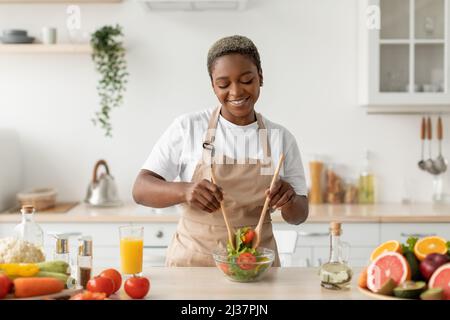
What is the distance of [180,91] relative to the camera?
13.0 feet

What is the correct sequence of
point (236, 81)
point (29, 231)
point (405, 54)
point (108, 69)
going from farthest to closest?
1. point (108, 69)
2. point (405, 54)
3. point (236, 81)
4. point (29, 231)

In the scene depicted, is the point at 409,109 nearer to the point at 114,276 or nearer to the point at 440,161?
the point at 440,161

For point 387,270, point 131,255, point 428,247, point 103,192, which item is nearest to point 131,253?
point 131,255

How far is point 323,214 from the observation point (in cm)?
353

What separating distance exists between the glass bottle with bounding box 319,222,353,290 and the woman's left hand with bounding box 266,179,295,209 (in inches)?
10.8

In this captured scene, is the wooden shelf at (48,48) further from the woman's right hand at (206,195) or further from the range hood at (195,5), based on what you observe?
the woman's right hand at (206,195)

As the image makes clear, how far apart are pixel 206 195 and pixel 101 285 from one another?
0.46 meters

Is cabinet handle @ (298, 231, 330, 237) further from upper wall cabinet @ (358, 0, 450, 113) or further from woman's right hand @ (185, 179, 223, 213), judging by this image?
woman's right hand @ (185, 179, 223, 213)

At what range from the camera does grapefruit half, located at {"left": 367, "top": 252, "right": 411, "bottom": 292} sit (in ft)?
5.66

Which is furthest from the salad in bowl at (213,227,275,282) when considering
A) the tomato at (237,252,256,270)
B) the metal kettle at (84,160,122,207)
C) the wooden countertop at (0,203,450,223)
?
the metal kettle at (84,160,122,207)

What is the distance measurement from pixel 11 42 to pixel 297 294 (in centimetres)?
255

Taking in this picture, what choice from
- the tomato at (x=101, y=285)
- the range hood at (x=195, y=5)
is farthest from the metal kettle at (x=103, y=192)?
the tomato at (x=101, y=285)

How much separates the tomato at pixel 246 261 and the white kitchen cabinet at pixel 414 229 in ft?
5.61
